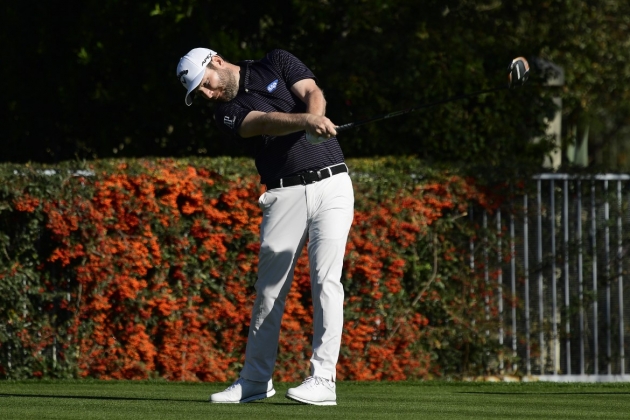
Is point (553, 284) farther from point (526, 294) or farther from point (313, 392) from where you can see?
point (313, 392)

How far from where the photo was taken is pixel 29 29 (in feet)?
40.8

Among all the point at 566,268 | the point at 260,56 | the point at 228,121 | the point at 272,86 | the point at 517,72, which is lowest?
the point at 566,268

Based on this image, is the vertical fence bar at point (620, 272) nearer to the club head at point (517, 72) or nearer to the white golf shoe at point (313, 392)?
the club head at point (517, 72)

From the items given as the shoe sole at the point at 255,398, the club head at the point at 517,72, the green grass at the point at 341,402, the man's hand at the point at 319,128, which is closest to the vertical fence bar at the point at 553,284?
the green grass at the point at 341,402

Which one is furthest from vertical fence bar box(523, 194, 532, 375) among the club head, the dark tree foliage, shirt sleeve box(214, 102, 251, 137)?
shirt sleeve box(214, 102, 251, 137)

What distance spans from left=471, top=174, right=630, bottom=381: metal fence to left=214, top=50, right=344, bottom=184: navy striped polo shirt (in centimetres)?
380

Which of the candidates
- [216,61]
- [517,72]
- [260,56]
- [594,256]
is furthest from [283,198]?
[260,56]

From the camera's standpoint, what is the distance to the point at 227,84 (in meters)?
6.47

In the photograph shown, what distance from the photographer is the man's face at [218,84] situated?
6.43m

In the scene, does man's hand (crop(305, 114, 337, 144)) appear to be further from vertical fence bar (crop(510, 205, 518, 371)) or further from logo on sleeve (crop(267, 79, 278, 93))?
vertical fence bar (crop(510, 205, 518, 371))

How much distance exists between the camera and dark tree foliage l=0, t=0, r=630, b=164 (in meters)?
11.7

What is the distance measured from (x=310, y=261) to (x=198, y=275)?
281cm

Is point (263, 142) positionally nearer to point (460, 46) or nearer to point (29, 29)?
point (460, 46)

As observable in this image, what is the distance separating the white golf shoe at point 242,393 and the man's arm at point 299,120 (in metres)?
1.31
